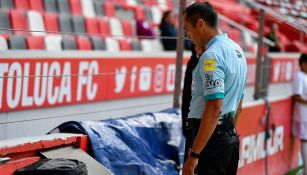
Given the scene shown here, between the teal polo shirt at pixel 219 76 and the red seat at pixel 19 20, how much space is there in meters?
4.25

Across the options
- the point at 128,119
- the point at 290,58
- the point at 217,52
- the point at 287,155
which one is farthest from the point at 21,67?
the point at 290,58

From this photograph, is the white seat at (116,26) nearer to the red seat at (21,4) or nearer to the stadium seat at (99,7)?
A: the stadium seat at (99,7)

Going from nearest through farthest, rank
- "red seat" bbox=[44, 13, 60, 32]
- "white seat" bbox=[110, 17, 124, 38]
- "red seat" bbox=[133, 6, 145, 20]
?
1. "red seat" bbox=[44, 13, 60, 32]
2. "white seat" bbox=[110, 17, 124, 38]
3. "red seat" bbox=[133, 6, 145, 20]

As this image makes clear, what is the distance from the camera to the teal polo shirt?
2926 millimetres

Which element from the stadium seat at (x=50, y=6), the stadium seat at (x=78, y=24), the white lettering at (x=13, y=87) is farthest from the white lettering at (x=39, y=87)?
the stadium seat at (x=50, y=6)

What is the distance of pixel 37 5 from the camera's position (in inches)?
317

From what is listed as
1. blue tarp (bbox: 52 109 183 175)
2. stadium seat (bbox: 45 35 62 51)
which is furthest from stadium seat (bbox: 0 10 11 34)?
blue tarp (bbox: 52 109 183 175)

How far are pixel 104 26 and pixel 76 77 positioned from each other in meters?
2.98

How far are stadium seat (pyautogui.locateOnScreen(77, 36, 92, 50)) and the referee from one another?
4287 mm

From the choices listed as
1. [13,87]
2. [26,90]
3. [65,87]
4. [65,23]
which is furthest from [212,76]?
[65,23]

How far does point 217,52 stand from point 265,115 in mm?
3242

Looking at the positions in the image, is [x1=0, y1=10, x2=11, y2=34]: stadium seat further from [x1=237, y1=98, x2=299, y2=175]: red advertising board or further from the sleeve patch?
the sleeve patch

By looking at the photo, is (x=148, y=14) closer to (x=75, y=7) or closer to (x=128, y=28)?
(x=128, y=28)

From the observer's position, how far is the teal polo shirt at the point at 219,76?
293 centimetres
